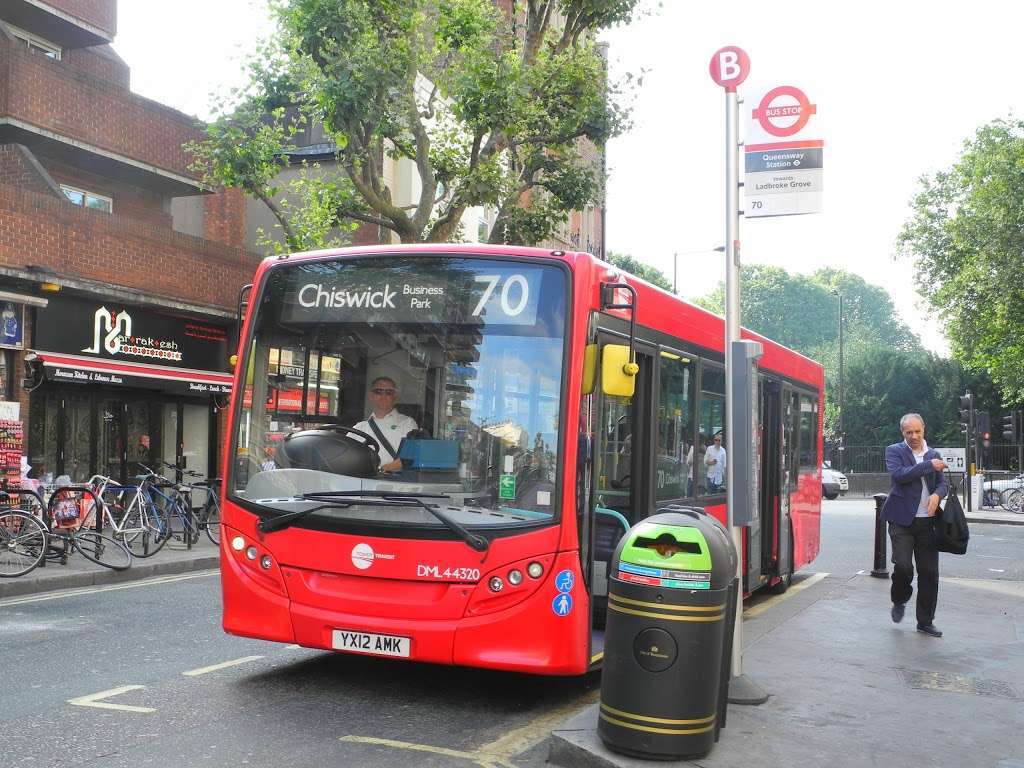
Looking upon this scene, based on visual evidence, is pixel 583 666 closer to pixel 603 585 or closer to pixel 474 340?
pixel 603 585

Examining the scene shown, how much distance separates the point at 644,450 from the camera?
7.77 meters

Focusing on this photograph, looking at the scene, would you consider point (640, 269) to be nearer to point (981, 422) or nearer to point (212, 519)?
point (981, 422)

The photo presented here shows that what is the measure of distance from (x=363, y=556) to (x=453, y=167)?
1520cm

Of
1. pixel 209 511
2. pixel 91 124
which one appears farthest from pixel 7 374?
pixel 91 124

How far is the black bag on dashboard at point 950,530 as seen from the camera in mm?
9211

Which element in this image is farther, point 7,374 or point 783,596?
point 7,374

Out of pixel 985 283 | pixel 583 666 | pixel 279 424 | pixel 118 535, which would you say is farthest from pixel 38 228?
pixel 985 283

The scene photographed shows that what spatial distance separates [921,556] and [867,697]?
299 centimetres

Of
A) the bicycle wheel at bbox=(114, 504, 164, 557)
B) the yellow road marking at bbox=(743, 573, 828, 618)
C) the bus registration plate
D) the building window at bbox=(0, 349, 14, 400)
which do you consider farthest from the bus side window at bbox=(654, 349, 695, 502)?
the building window at bbox=(0, 349, 14, 400)

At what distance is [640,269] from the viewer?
7156 cm

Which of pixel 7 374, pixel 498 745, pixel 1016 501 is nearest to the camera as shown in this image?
pixel 498 745

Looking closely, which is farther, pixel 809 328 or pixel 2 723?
pixel 809 328

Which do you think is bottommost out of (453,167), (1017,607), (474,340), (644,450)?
(1017,607)

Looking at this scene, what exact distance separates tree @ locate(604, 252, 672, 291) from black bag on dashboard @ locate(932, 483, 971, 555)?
164ft
